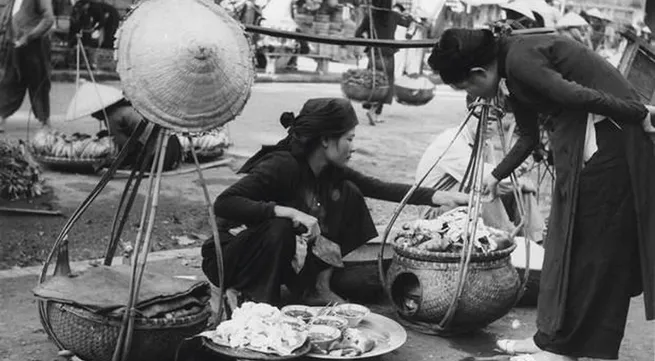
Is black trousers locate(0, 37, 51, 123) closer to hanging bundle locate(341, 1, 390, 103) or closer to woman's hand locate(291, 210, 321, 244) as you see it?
hanging bundle locate(341, 1, 390, 103)

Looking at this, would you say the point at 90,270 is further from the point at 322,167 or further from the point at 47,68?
the point at 47,68

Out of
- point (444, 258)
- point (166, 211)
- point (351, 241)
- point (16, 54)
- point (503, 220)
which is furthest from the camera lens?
point (16, 54)

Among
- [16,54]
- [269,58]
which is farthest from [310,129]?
[269,58]

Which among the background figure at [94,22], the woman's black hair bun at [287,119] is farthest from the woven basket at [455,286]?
the background figure at [94,22]

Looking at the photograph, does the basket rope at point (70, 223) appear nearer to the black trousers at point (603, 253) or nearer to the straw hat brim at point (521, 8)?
the black trousers at point (603, 253)

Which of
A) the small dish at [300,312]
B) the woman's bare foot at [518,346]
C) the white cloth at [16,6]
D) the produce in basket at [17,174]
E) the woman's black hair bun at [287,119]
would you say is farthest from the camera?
the white cloth at [16,6]

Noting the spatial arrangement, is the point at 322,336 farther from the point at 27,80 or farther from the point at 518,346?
→ the point at 27,80

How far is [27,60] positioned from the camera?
891 centimetres

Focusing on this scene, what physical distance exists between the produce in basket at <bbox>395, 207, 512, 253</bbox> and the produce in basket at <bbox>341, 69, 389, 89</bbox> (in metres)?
7.20

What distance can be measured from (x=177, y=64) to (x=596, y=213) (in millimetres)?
1666

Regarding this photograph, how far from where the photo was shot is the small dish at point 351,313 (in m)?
3.84

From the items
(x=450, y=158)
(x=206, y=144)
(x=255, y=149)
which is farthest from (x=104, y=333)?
(x=255, y=149)

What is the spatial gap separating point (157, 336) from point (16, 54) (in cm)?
618

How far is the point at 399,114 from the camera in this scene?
1356 centimetres
